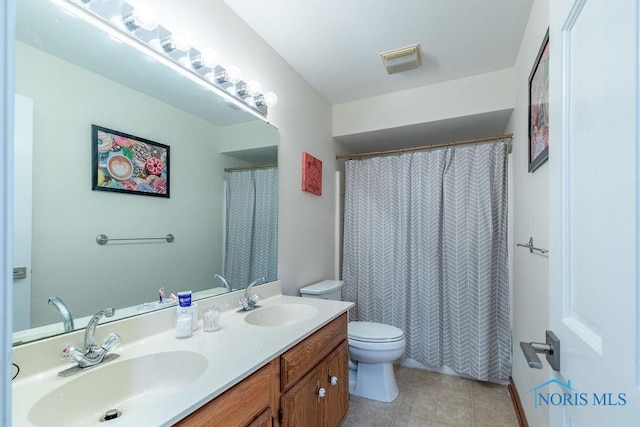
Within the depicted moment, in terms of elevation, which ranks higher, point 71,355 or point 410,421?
point 71,355

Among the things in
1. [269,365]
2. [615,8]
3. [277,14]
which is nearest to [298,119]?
[277,14]

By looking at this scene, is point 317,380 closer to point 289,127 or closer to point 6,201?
point 6,201

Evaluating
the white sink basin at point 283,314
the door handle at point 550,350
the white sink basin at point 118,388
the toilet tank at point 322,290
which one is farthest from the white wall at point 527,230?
the white sink basin at point 118,388

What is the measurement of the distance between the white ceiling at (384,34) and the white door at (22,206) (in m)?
1.17

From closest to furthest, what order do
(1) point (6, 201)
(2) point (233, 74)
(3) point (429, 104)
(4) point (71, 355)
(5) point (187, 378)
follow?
1. (1) point (6, 201)
2. (4) point (71, 355)
3. (5) point (187, 378)
4. (2) point (233, 74)
5. (3) point (429, 104)

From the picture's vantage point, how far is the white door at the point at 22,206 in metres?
0.82

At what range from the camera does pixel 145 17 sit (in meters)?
1.09

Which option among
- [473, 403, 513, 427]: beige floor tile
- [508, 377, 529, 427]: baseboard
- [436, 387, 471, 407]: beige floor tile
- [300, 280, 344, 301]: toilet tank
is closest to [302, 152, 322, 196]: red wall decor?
[300, 280, 344, 301]: toilet tank

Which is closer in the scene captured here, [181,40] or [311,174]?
[181,40]

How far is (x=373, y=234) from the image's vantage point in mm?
2674

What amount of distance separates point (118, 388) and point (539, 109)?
2019 millimetres

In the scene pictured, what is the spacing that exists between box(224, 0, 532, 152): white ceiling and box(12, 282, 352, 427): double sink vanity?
161 centimetres

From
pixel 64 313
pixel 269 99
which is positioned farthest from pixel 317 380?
pixel 269 99

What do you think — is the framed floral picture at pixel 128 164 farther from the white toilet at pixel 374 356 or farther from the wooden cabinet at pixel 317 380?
the white toilet at pixel 374 356
